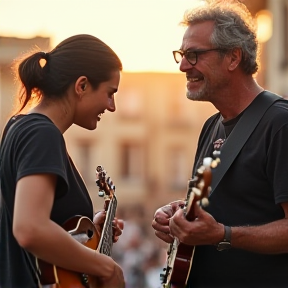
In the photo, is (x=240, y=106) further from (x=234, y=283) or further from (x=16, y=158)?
(x=16, y=158)

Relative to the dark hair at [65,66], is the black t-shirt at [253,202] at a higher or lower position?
lower

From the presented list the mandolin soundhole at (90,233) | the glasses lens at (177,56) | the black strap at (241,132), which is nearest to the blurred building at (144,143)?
the glasses lens at (177,56)

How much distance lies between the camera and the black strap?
498cm

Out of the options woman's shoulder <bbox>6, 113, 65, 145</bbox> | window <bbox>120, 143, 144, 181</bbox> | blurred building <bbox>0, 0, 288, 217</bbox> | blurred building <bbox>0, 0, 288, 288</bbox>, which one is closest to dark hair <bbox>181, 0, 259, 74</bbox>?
woman's shoulder <bbox>6, 113, 65, 145</bbox>

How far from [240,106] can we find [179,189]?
150 feet

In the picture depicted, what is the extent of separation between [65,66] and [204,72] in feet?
3.46

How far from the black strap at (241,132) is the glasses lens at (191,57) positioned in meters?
0.40

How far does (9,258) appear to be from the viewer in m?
4.33

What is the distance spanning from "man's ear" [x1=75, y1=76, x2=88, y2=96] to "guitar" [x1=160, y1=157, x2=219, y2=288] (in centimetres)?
64

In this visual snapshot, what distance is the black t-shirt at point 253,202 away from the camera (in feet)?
15.9

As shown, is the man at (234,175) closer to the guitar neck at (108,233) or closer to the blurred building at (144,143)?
the guitar neck at (108,233)

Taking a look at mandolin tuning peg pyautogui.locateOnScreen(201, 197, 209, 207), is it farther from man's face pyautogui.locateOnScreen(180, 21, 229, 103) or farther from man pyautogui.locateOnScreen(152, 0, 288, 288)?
man's face pyautogui.locateOnScreen(180, 21, 229, 103)

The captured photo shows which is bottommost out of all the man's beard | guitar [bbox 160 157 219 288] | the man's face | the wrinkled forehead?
guitar [bbox 160 157 219 288]

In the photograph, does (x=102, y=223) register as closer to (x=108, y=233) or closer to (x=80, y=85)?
(x=108, y=233)
